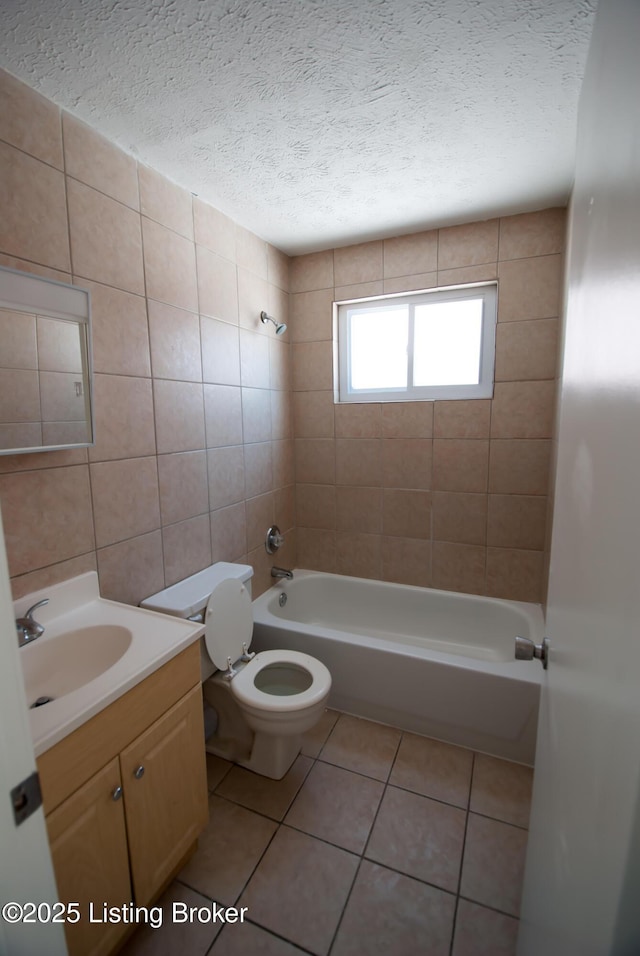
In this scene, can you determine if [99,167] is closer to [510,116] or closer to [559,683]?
[510,116]

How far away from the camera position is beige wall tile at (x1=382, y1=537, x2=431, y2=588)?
8.12 ft

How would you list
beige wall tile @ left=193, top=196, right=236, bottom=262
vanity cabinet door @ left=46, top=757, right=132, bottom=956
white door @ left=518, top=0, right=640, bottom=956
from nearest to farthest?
white door @ left=518, top=0, right=640, bottom=956 → vanity cabinet door @ left=46, top=757, right=132, bottom=956 → beige wall tile @ left=193, top=196, right=236, bottom=262

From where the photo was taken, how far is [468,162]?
162cm

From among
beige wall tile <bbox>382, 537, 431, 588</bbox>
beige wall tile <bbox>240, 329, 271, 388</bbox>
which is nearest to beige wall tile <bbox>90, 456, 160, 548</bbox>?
beige wall tile <bbox>240, 329, 271, 388</bbox>

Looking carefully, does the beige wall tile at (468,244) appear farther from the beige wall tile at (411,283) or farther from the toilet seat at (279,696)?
the toilet seat at (279,696)

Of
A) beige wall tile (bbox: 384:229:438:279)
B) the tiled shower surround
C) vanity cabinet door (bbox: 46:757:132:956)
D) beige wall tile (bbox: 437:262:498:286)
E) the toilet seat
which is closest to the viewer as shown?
vanity cabinet door (bbox: 46:757:132:956)

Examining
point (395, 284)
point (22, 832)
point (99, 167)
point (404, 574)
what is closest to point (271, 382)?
point (395, 284)

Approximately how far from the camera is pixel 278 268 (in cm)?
245

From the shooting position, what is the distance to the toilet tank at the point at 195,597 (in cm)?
153

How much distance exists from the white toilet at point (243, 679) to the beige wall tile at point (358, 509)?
0.91 metres

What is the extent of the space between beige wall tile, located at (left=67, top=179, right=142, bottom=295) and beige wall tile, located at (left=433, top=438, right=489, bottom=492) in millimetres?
1725

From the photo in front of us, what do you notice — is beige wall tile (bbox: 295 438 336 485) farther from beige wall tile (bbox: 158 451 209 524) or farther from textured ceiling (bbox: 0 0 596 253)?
textured ceiling (bbox: 0 0 596 253)

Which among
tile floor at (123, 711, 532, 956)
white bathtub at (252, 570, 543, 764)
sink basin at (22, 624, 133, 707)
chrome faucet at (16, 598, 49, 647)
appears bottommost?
tile floor at (123, 711, 532, 956)

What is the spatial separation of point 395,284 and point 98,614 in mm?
2211
